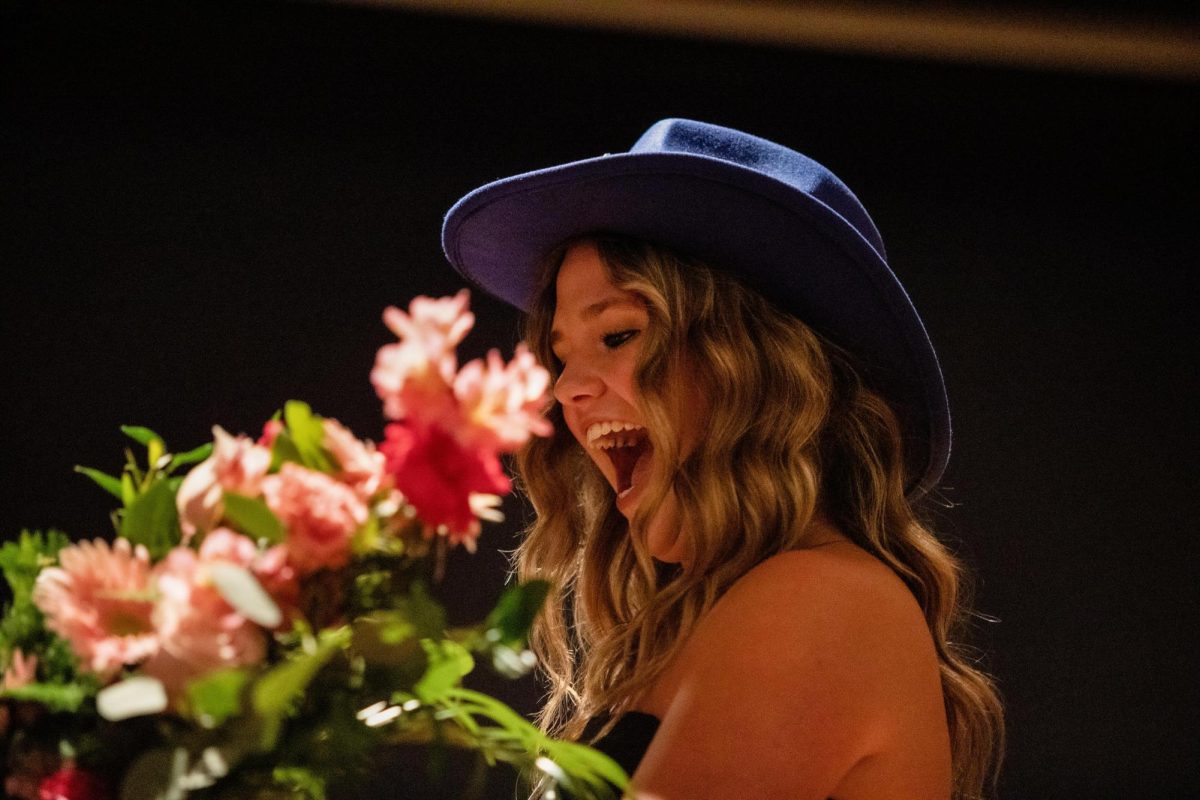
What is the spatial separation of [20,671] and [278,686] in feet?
0.54

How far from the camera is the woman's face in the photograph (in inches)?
45.3

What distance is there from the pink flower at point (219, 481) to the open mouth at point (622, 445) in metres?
0.55

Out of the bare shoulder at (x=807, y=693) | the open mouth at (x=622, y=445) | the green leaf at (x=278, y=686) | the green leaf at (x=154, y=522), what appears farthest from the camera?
the open mouth at (x=622, y=445)

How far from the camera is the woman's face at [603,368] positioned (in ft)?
3.77

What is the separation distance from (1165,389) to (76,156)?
6.96 ft

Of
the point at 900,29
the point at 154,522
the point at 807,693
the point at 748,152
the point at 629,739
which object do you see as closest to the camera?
the point at 154,522

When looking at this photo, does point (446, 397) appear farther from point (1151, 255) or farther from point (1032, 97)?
point (1151, 255)

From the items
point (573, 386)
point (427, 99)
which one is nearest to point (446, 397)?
point (573, 386)

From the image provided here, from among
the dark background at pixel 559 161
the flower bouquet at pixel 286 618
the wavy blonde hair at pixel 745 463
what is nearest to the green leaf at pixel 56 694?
the flower bouquet at pixel 286 618

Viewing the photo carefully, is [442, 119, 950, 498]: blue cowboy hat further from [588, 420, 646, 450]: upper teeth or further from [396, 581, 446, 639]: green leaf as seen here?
[396, 581, 446, 639]: green leaf

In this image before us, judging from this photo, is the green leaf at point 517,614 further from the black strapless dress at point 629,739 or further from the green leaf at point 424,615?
the black strapless dress at point 629,739

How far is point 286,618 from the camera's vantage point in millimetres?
606

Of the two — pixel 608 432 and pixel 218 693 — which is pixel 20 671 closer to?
pixel 218 693

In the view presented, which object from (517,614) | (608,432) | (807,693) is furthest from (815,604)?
(517,614)
